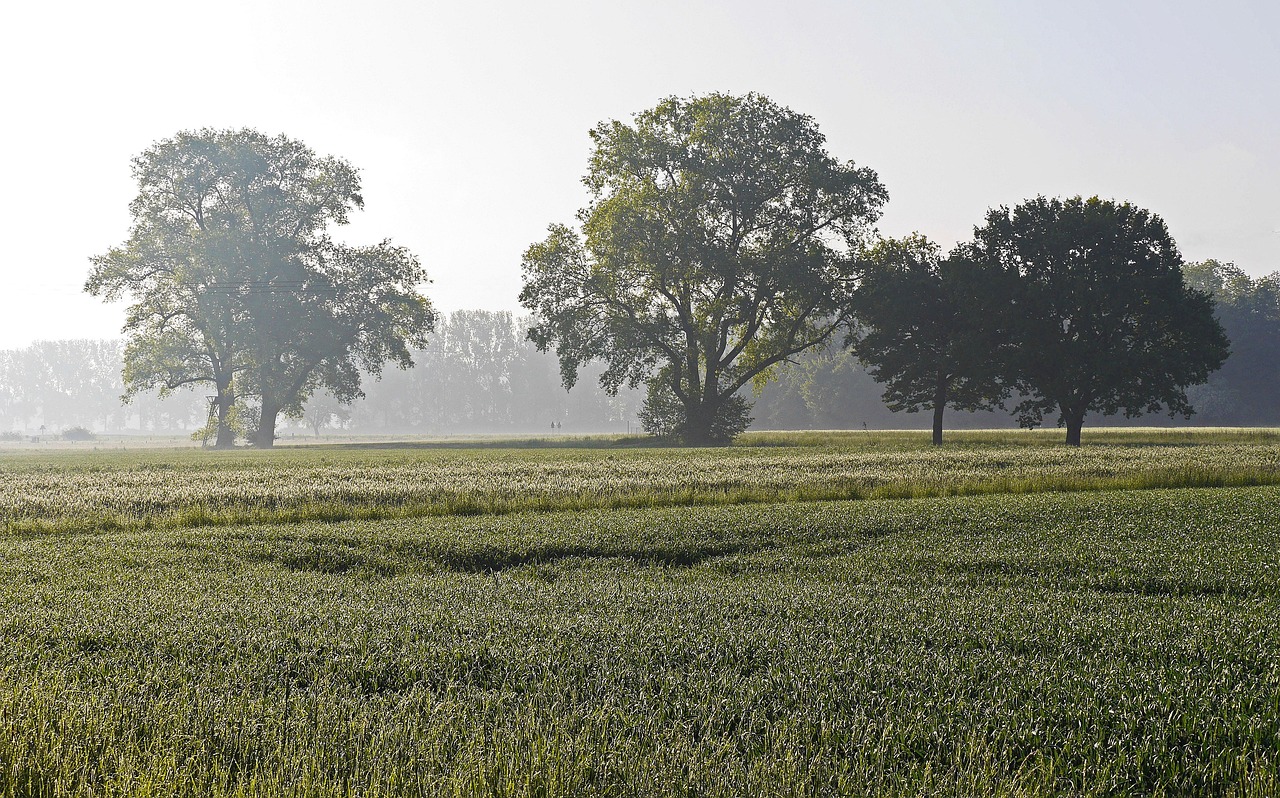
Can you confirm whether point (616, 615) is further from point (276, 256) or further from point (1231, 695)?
point (276, 256)

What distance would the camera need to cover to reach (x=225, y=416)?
6025 centimetres

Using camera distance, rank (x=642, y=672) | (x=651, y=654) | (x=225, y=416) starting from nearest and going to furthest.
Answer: (x=642, y=672), (x=651, y=654), (x=225, y=416)

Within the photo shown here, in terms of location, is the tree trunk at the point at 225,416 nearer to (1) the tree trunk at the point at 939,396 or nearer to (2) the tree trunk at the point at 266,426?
(2) the tree trunk at the point at 266,426

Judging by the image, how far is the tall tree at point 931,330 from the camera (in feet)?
163

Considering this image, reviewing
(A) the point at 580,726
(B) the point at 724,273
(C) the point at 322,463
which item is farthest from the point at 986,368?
(A) the point at 580,726

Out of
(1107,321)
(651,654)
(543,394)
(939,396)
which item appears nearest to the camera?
(651,654)

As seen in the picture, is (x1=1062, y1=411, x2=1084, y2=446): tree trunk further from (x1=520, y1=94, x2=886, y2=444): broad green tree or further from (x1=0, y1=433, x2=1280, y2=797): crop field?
(x1=0, y1=433, x2=1280, y2=797): crop field

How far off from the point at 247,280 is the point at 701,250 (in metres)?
32.0

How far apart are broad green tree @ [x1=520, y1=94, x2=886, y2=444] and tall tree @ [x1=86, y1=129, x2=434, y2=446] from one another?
626 inches

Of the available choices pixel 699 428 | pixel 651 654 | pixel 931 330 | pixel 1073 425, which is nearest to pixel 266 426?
pixel 699 428

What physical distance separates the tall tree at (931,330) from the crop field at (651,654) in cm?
3307

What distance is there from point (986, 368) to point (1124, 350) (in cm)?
717

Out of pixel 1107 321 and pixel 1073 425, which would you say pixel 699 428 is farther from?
pixel 1107 321

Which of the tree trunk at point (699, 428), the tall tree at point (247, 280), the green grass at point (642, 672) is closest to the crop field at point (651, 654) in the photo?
the green grass at point (642, 672)
